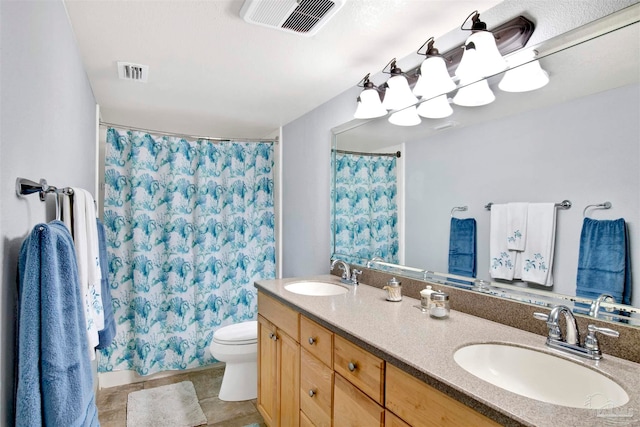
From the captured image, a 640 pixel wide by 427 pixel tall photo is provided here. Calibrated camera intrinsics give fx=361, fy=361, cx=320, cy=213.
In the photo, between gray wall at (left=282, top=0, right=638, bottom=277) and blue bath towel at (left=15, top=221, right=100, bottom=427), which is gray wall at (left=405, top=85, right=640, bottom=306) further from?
blue bath towel at (left=15, top=221, right=100, bottom=427)

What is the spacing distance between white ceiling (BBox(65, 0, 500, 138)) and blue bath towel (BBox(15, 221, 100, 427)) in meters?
1.13

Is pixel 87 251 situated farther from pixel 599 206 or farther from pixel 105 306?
pixel 599 206

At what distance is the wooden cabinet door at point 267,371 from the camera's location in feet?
6.82

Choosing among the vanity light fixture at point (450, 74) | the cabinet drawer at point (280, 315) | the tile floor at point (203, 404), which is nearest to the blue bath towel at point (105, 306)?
the cabinet drawer at point (280, 315)

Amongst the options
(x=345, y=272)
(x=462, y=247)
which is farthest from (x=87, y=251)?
(x=462, y=247)

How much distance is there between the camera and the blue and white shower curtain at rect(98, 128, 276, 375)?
2.91 metres

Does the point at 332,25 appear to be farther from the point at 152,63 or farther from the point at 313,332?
the point at 313,332

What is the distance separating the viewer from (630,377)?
3.14 ft

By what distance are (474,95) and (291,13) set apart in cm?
86

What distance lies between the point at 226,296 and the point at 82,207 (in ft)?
6.95

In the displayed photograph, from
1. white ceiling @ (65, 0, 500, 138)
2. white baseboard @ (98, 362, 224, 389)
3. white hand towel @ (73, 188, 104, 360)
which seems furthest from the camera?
white baseboard @ (98, 362, 224, 389)

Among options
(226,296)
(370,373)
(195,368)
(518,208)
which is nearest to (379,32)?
(518,208)

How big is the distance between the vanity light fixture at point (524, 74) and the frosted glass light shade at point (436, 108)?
30 cm

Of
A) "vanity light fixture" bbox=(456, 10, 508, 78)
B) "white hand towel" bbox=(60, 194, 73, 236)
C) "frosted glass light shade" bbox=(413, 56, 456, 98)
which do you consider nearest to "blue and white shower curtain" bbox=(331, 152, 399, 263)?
"frosted glass light shade" bbox=(413, 56, 456, 98)
